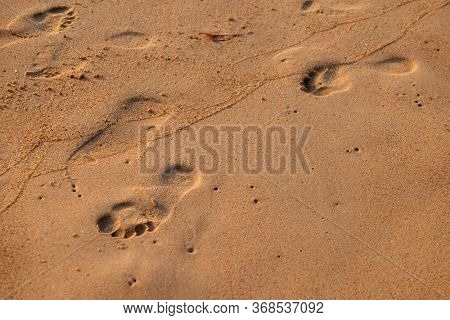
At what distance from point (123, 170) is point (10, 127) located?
32.4 inches

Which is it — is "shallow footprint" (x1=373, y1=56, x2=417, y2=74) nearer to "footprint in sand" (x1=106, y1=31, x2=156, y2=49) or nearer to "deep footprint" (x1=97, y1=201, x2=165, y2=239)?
"footprint in sand" (x1=106, y1=31, x2=156, y2=49)

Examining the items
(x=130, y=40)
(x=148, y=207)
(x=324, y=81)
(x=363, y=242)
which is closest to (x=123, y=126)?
(x=148, y=207)

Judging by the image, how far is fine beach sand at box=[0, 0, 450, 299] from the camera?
108 inches

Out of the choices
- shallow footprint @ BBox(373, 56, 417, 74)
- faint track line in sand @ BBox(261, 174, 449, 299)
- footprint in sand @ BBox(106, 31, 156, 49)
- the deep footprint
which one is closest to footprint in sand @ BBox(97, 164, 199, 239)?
the deep footprint

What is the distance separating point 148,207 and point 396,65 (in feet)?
6.59

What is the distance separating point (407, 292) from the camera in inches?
106

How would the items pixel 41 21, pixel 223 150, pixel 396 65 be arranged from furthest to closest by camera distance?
pixel 41 21 → pixel 396 65 → pixel 223 150

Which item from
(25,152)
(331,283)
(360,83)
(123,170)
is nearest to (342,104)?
(360,83)

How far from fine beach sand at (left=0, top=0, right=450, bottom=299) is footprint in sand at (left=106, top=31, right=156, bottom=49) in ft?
0.04

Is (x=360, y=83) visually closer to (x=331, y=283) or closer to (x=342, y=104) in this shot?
(x=342, y=104)

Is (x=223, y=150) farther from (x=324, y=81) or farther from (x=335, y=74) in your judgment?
(x=335, y=74)

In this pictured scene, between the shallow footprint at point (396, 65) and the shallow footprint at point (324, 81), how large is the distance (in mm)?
288

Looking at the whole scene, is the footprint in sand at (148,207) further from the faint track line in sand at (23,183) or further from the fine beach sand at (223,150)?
the faint track line in sand at (23,183)

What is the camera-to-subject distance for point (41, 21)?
12.8ft
